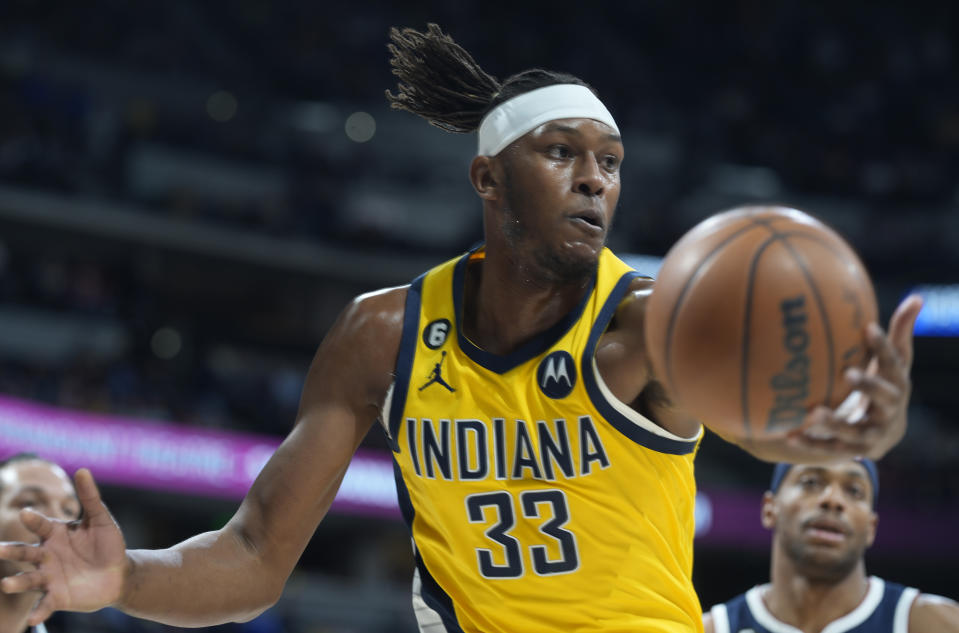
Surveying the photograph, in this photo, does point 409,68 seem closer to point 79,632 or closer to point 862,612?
point 862,612

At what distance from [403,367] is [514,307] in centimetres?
35

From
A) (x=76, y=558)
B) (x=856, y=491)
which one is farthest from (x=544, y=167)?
(x=856, y=491)

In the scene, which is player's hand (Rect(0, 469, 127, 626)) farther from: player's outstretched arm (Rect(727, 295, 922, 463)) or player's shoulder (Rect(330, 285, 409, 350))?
player's outstretched arm (Rect(727, 295, 922, 463))

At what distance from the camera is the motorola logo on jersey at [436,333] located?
3066 millimetres

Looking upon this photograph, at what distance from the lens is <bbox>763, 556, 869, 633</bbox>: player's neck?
178 inches

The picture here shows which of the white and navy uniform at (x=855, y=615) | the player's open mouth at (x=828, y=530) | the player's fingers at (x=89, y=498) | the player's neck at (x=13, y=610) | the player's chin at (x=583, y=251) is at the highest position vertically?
the player's chin at (x=583, y=251)

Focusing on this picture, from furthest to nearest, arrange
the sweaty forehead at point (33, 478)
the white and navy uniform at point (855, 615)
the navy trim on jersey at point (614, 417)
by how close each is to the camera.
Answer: the sweaty forehead at point (33, 478) → the white and navy uniform at point (855, 615) → the navy trim on jersey at point (614, 417)

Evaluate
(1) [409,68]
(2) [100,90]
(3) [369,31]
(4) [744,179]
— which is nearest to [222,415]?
(2) [100,90]

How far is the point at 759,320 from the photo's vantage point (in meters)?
2.22

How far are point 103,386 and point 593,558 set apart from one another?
1126 centimetres

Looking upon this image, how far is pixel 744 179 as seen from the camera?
743 inches

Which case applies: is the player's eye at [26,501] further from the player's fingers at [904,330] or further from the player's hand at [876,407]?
the player's fingers at [904,330]

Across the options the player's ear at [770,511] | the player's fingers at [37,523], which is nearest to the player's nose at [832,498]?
the player's ear at [770,511]

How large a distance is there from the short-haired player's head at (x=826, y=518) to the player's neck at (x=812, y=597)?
1.7 inches
